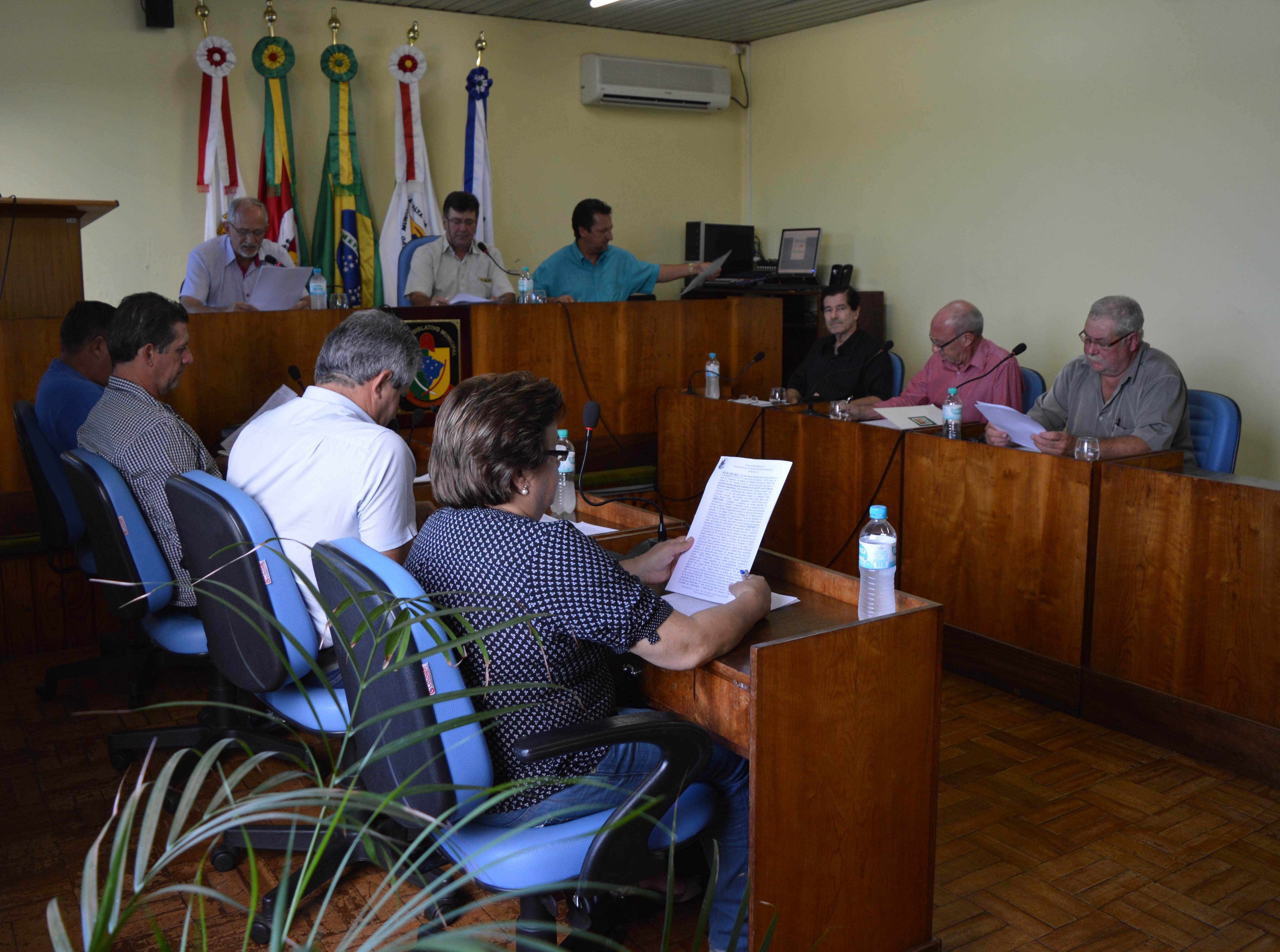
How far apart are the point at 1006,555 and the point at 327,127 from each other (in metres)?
4.33

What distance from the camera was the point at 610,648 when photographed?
5.49 feet

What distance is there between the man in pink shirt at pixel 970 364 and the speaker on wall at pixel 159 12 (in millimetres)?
3828

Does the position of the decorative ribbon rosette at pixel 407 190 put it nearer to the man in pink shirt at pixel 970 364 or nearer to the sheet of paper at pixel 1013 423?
→ the man in pink shirt at pixel 970 364

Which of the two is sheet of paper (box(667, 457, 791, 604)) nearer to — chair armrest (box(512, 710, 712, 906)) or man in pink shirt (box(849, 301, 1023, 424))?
chair armrest (box(512, 710, 712, 906))

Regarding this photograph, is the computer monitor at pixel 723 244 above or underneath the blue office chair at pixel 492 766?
above

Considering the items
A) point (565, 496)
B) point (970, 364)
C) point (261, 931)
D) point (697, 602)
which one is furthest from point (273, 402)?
point (970, 364)

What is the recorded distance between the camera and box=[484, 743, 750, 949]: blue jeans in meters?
1.67

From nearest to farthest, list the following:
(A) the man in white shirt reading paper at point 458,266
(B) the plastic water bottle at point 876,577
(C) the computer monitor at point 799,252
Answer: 1. (B) the plastic water bottle at point 876,577
2. (A) the man in white shirt reading paper at point 458,266
3. (C) the computer monitor at point 799,252

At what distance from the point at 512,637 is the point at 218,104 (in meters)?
4.69

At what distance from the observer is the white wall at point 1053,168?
14.9 feet

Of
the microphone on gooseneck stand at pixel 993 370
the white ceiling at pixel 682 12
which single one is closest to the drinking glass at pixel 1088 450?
the microphone on gooseneck stand at pixel 993 370

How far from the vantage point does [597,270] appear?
5.39 m

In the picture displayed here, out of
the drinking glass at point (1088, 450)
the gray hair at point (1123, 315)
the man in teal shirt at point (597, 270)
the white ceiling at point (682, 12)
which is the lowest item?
the drinking glass at point (1088, 450)

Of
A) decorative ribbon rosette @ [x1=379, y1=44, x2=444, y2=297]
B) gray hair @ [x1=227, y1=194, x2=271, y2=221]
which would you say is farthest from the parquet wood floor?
decorative ribbon rosette @ [x1=379, y1=44, x2=444, y2=297]
